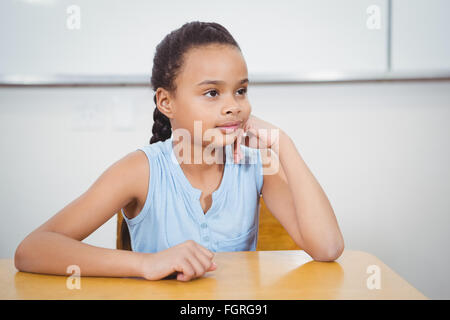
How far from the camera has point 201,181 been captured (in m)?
1.04

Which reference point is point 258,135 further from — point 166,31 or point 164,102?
point 166,31

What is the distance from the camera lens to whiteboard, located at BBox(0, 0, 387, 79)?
162cm

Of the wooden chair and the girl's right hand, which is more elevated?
the girl's right hand

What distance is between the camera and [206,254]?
648 millimetres

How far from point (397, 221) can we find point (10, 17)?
6.06 feet

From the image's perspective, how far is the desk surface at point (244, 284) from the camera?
1.89 feet

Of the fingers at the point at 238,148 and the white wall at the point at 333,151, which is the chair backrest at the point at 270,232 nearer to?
the fingers at the point at 238,148

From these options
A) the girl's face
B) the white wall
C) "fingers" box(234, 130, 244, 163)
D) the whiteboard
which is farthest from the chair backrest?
the whiteboard

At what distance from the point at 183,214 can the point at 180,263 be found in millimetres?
345

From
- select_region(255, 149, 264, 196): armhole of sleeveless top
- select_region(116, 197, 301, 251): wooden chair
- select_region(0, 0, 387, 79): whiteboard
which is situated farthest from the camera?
select_region(0, 0, 387, 79): whiteboard

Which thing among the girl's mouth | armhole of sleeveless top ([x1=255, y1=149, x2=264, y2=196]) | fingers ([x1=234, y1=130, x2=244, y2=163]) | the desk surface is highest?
the girl's mouth

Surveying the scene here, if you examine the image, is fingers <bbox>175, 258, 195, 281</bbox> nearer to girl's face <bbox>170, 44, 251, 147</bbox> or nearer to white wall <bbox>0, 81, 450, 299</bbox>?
girl's face <bbox>170, 44, 251, 147</bbox>

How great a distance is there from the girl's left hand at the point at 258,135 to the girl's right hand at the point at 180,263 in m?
0.37

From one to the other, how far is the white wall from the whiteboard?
0.09m
